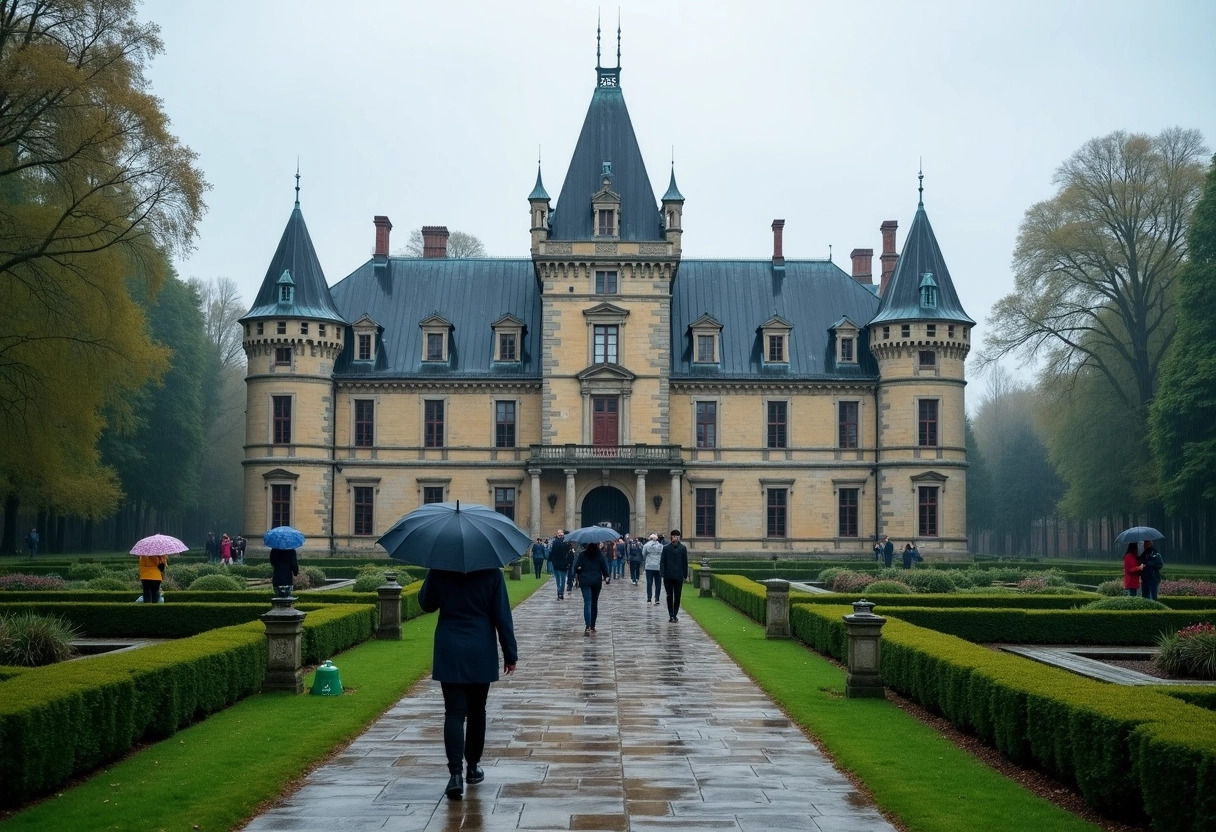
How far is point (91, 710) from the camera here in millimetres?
9906

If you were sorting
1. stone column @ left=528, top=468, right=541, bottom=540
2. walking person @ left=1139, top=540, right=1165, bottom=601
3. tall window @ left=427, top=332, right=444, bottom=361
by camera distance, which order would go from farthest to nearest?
tall window @ left=427, top=332, right=444, bottom=361
stone column @ left=528, top=468, right=541, bottom=540
walking person @ left=1139, top=540, right=1165, bottom=601

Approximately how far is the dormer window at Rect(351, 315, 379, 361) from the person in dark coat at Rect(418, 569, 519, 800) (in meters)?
43.2

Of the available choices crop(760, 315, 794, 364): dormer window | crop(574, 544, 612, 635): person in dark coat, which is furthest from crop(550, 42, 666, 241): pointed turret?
crop(574, 544, 612, 635): person in dark coat

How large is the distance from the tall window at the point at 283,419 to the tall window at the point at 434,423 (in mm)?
5494

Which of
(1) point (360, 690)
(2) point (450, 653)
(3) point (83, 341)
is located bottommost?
(1) point (360, 690)

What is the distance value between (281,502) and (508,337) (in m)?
11.5

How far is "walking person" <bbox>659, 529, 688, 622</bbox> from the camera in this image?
22781mm

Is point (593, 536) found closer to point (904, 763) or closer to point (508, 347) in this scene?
point (904, 763)

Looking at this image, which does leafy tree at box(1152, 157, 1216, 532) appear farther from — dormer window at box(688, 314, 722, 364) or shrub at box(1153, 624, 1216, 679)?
shrub at box(1153, 624, 1216, 679)

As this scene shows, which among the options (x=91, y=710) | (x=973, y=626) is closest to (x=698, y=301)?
(x=973, y=626)

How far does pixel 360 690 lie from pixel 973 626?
1079 cm

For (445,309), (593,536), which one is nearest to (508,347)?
(445,309)

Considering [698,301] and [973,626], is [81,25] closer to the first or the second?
[973,626]

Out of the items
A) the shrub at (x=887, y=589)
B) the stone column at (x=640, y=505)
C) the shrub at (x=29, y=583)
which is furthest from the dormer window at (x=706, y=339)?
the shrub at (x=29, y=583)
